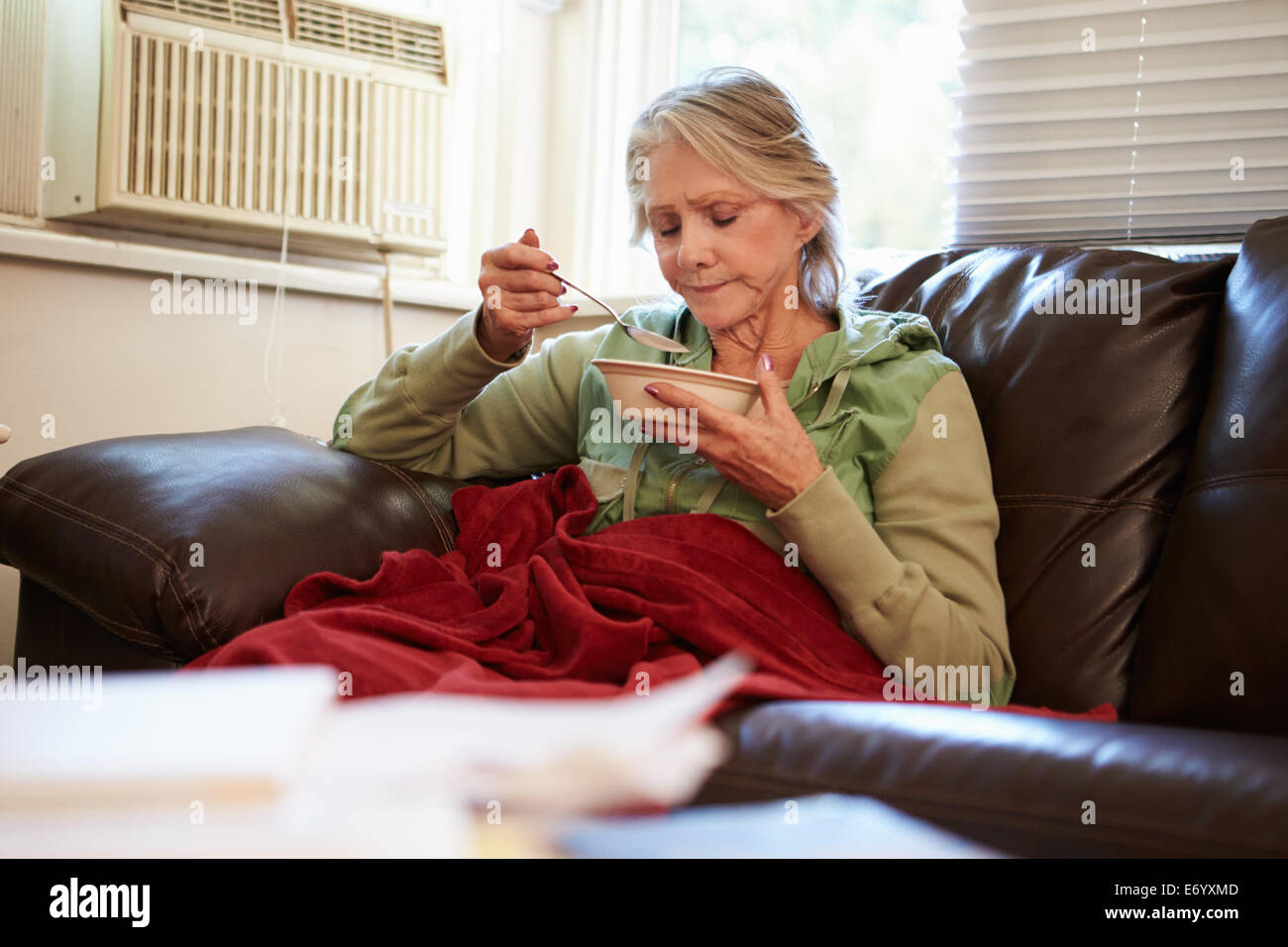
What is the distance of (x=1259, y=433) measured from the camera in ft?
3.98

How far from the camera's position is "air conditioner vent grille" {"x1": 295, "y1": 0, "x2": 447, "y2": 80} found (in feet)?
7.07

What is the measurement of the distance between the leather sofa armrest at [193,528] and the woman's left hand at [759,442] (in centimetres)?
42

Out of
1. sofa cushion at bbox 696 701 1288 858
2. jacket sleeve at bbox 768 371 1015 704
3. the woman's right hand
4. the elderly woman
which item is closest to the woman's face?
the elderly woman

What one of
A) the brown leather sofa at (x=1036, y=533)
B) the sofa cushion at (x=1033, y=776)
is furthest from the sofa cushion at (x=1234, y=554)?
the sofa cushion at (x=1033, y=776)

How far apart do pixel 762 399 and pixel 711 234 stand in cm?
29

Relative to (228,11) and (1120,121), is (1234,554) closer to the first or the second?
(1120,121)

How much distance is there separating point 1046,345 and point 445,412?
782mm

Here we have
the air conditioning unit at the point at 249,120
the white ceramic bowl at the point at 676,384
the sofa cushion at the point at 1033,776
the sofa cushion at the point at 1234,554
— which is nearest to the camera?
the sofa cushion at the point at 1033,776

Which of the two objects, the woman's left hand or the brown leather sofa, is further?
the woman's left hand

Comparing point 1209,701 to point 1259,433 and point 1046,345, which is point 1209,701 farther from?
point 1046,345

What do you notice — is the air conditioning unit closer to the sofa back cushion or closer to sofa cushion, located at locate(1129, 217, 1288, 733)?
the sofa back cushion

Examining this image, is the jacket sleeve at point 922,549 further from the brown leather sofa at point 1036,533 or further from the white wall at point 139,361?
the white wall at point 139,361

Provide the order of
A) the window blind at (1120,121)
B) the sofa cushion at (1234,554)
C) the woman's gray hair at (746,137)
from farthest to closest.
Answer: the window blind at (1120,121) < the woman's gray hair at (746,137) < the sofa cushion at (1234,554)

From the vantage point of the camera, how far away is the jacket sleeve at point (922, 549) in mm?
1213
